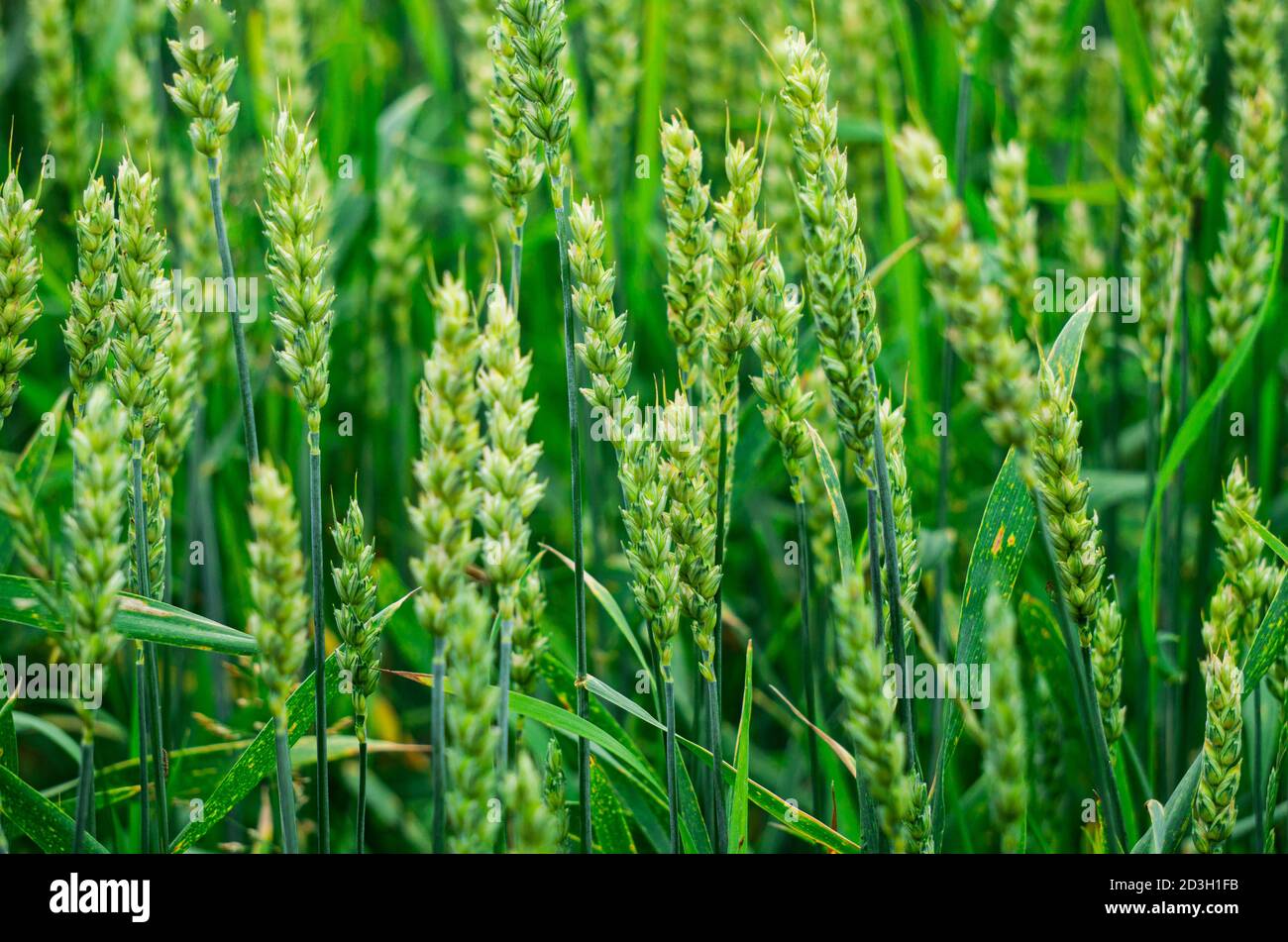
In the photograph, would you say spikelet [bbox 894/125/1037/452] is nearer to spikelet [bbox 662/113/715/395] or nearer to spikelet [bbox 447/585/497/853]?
spikelet [bbox 662/113/715/395]

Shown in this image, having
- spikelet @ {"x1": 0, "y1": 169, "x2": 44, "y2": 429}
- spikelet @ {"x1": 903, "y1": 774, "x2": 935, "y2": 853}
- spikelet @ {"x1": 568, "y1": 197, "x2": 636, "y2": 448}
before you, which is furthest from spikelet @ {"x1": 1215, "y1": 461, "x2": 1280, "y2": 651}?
spikelet @ {"x1": 0, "y1": 169, "x2": 44, "y2": 429}

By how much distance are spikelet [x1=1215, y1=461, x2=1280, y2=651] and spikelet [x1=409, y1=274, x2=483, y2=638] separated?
3.50 feet

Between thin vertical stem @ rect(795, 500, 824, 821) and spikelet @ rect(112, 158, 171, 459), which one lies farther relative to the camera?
thin vertical stem @ rect(795, 500, 824, 821)

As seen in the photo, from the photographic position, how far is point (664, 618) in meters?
1.24

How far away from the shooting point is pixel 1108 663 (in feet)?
4.32

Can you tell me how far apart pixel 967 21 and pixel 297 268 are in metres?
1.16

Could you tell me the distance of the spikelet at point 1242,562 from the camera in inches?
56.2

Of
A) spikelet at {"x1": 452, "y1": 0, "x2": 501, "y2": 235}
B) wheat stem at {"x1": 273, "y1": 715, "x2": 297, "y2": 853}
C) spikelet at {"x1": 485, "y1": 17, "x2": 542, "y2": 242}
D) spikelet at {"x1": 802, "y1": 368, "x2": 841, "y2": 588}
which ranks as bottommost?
wheat stem at {"x1": 273, "y1": 715, "x2": 297, "y2": 853}

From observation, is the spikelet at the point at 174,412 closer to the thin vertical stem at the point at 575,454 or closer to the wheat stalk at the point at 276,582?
the wheat stalk at the point at 276,582

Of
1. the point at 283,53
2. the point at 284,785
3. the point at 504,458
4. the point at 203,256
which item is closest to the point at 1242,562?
the point at 504,458

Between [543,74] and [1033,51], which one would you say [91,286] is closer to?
[543,74]

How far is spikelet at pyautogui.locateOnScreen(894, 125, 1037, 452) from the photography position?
36.4 inches
